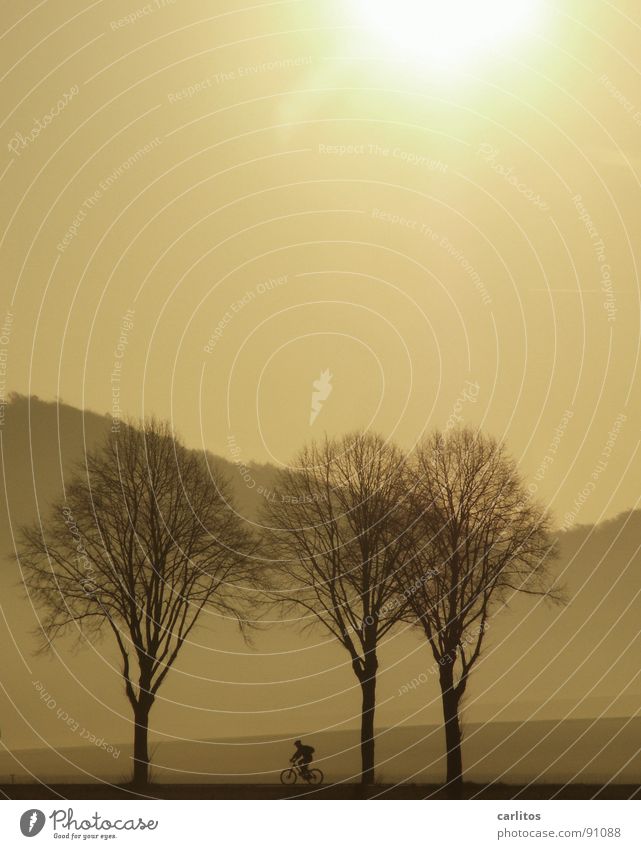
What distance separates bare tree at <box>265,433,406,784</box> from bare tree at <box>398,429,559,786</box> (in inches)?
23.6

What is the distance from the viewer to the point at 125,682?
2966cm

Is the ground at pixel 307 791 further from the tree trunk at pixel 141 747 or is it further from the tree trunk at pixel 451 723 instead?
the tree trunk at pixel 451 723

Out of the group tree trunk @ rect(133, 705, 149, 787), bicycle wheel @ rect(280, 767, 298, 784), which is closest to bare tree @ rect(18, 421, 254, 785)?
tree trunk @ rect(133, 705, 149, 787)

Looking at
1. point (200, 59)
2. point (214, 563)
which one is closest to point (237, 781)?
point (214, 563)

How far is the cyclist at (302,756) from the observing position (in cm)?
2777

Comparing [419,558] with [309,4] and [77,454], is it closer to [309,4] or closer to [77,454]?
[77,454]

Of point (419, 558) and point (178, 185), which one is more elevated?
point (178, 185)

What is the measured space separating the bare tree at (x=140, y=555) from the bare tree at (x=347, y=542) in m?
1.19

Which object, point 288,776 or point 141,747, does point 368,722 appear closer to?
point 288,776
